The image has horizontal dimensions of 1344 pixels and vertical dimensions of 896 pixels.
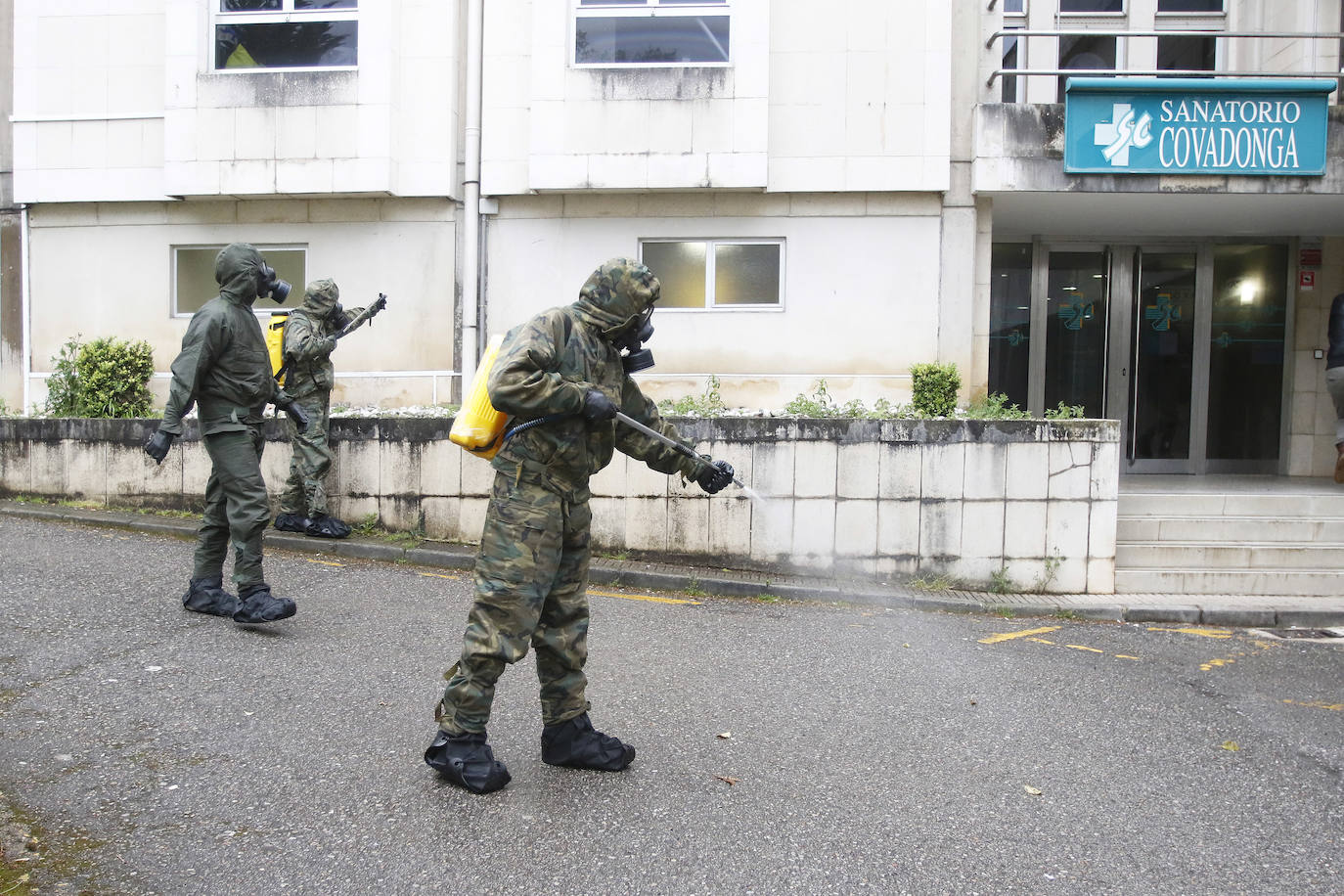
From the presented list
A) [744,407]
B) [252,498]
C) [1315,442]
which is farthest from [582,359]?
[1315,442]

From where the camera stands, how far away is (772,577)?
25.6 feet

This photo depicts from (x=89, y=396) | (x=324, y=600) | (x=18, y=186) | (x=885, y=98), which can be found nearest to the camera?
(x=324, y=600)

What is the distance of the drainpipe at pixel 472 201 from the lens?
1059 centimetres

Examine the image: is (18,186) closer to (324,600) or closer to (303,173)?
(303,173)

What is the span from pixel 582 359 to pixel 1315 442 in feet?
36.6

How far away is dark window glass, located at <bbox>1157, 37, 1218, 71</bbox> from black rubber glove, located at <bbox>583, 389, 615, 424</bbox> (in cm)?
1046

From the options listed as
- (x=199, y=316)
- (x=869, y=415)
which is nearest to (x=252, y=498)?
(x=199, y=316)

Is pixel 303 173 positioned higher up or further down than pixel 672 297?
higher up

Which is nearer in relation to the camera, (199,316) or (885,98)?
(199,316)

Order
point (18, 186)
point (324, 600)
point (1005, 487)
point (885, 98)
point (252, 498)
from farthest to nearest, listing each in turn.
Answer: point (18, 186), point (885, 98), point (1005, 487), point (324, 600), point (252, 498)

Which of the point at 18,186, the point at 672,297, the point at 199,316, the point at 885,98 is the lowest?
the point at 199,316

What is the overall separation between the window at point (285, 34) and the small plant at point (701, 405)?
16.6 ft

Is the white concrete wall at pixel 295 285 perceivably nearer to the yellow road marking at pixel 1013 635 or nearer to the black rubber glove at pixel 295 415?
the black rubber glove at pixel 295 415

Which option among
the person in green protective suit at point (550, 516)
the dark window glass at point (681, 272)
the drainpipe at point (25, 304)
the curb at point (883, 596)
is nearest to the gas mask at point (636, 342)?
the person in green protective suit at point (550, 516)
